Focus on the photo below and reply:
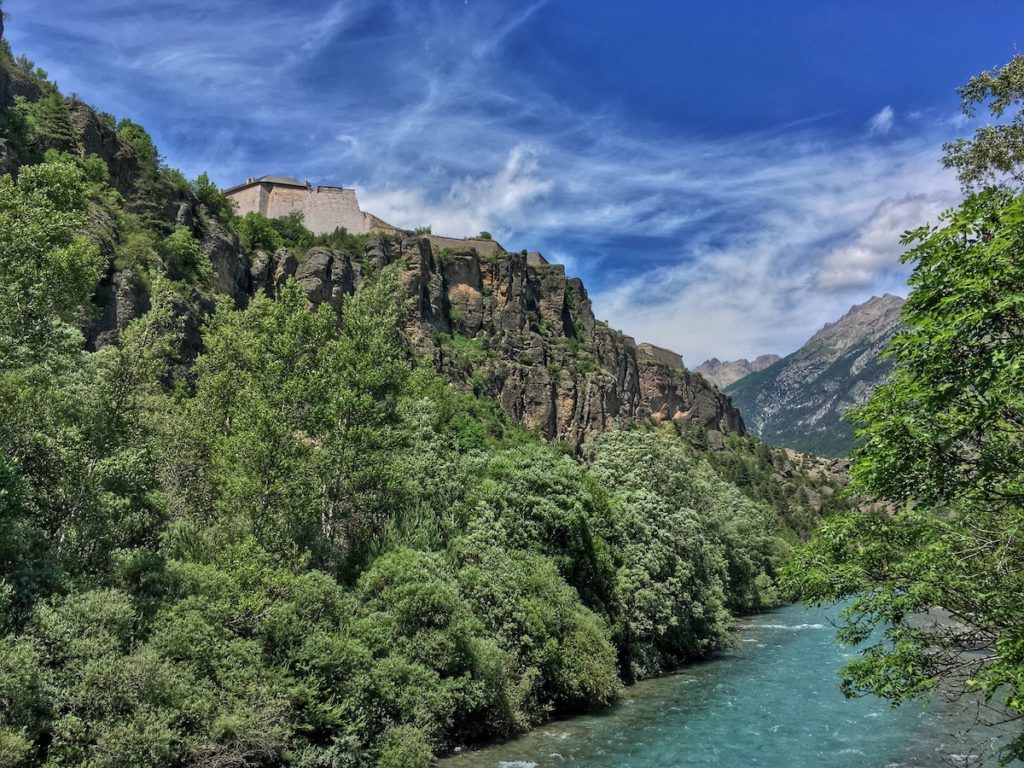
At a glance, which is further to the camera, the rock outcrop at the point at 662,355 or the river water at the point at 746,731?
the rock outcrop at the point at 662,355

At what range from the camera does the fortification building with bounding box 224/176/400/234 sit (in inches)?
4023

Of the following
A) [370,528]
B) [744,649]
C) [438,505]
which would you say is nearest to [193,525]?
[370,528]

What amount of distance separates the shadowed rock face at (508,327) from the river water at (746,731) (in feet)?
161

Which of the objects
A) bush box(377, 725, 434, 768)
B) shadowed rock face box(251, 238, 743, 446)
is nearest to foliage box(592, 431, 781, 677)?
bush box(377, 725, 434, 768)

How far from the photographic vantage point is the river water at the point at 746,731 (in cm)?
2280

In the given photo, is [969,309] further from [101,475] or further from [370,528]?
[370,528]

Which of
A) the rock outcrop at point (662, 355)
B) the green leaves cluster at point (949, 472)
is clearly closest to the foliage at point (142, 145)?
the green leaves cluster at point (949, 472)

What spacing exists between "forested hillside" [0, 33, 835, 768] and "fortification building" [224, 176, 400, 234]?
5374cm

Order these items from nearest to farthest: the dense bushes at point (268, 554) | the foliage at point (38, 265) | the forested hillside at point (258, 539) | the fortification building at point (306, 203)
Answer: the dense bushes at point (268, 554) < the forested hillside at point (258, 539) < the foliage at point (38, 265) < the fortification building at point (306, 203)

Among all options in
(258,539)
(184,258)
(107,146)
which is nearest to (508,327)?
(184,258)

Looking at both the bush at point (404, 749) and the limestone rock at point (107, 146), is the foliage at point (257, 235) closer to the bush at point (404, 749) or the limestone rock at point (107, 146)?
the limestone rock at point (107, 146)

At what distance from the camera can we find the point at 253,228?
73.4 m

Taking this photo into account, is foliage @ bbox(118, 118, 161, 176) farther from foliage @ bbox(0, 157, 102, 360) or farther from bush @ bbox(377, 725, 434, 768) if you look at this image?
bush @ bbox(377, 725, 434, 768)

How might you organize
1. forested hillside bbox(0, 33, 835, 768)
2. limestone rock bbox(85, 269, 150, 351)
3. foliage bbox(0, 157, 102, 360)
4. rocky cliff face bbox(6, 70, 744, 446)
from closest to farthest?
forested hillside bbox(0, 33, 835, 768)
foliage bbox(0, 157, 102, 360)
limestone rock bbox(85, 269, 150, 351)
rocky cliff face bbox(6, 70, 744, 446)
